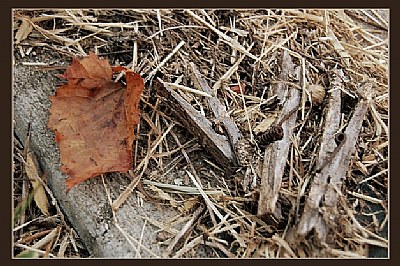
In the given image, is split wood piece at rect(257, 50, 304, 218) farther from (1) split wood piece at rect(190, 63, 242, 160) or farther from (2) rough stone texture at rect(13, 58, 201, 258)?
(2) rough stone texture at rect(13, 58, 201, 258)

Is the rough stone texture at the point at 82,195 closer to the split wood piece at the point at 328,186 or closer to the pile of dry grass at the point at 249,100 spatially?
the pile of dry grass at the point at 249,100

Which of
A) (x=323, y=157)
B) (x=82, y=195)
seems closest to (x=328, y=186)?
(x=323, y=157)

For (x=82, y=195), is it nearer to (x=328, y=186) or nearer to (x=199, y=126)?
(x=199, y=126)

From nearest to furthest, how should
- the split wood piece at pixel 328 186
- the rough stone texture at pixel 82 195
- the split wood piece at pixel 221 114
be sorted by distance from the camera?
the split wood piece at pixel 328 186 < the rough stone texture at pixel 82 195 < the split wood piece at pixel 221 114

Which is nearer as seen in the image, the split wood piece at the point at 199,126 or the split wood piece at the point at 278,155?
the split wood piece at the point at 278,155

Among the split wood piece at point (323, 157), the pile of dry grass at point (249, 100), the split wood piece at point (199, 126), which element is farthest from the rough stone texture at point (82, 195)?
the split wood piece at point (323, 157)

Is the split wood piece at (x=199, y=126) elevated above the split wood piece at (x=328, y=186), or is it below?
above

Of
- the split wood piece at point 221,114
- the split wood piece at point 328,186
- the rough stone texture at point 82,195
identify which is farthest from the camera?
the split wood piece at point 221,114
